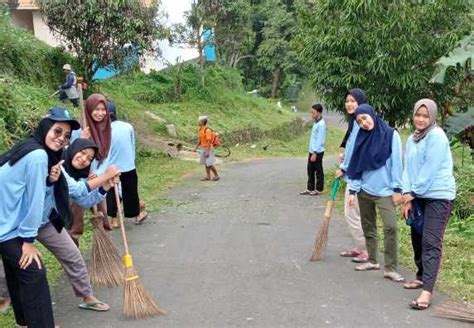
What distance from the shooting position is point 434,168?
529 cm

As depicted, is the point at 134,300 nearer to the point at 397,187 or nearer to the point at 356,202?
the point at 397,187

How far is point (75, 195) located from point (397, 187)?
3.12m

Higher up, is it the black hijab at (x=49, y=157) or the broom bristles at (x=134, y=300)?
the black hijab at (x=49, y=157)

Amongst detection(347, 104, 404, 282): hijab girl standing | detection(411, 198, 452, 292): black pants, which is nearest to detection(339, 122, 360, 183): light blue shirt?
detection(347, 104, 404, 282): hijab girl standing

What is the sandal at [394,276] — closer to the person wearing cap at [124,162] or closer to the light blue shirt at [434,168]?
the light blue shirt at [434,168]

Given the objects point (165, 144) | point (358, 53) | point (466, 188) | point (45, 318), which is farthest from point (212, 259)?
point (165, 144)

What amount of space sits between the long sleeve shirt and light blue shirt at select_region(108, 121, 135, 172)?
4647mm

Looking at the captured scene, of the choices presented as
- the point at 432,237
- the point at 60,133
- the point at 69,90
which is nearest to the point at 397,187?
the point at 432,237

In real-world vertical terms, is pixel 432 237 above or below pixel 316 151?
below

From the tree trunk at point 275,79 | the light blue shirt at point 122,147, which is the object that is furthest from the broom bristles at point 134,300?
the tree trunk at point 275,79

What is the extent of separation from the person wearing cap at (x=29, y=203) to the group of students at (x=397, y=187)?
300 centimetres

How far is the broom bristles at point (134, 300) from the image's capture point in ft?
16.6

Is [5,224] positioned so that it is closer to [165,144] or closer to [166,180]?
[166,180]

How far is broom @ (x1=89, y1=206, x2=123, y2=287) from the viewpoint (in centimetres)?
588
